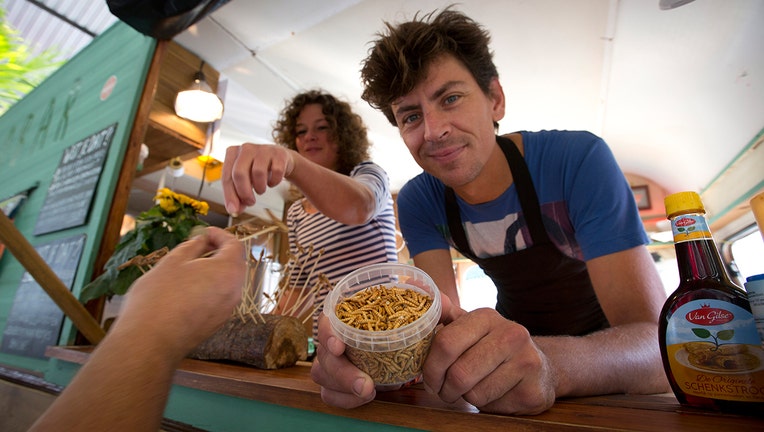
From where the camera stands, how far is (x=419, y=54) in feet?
3.36

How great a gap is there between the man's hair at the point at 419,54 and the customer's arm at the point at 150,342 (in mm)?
731

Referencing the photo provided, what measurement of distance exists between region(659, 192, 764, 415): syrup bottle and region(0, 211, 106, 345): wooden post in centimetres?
160

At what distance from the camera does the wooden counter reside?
38 cm

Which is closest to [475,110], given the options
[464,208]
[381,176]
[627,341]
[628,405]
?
[464,208]

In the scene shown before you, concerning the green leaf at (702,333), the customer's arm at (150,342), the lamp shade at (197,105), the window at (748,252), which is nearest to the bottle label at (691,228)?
the green leaf at (702,333)

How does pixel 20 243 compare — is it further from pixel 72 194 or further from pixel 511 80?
pixel 511 80

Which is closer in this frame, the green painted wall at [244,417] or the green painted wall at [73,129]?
the green painted wall at [244,417]

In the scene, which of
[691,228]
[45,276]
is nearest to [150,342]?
[691,228]

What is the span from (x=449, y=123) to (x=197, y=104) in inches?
62.5

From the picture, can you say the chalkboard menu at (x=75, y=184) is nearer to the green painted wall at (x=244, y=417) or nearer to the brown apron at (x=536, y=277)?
the green painted wall at (x=244, y=417)

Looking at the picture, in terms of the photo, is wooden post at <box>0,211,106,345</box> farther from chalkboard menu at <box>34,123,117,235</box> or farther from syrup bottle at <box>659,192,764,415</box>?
syrup bottle at <box>659,192,764,415</box>

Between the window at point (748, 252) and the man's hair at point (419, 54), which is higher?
the man's hair at point (419, 54)

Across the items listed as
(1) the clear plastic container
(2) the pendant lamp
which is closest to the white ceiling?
(2) the pendant lamp

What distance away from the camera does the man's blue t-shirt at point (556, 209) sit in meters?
0.80
